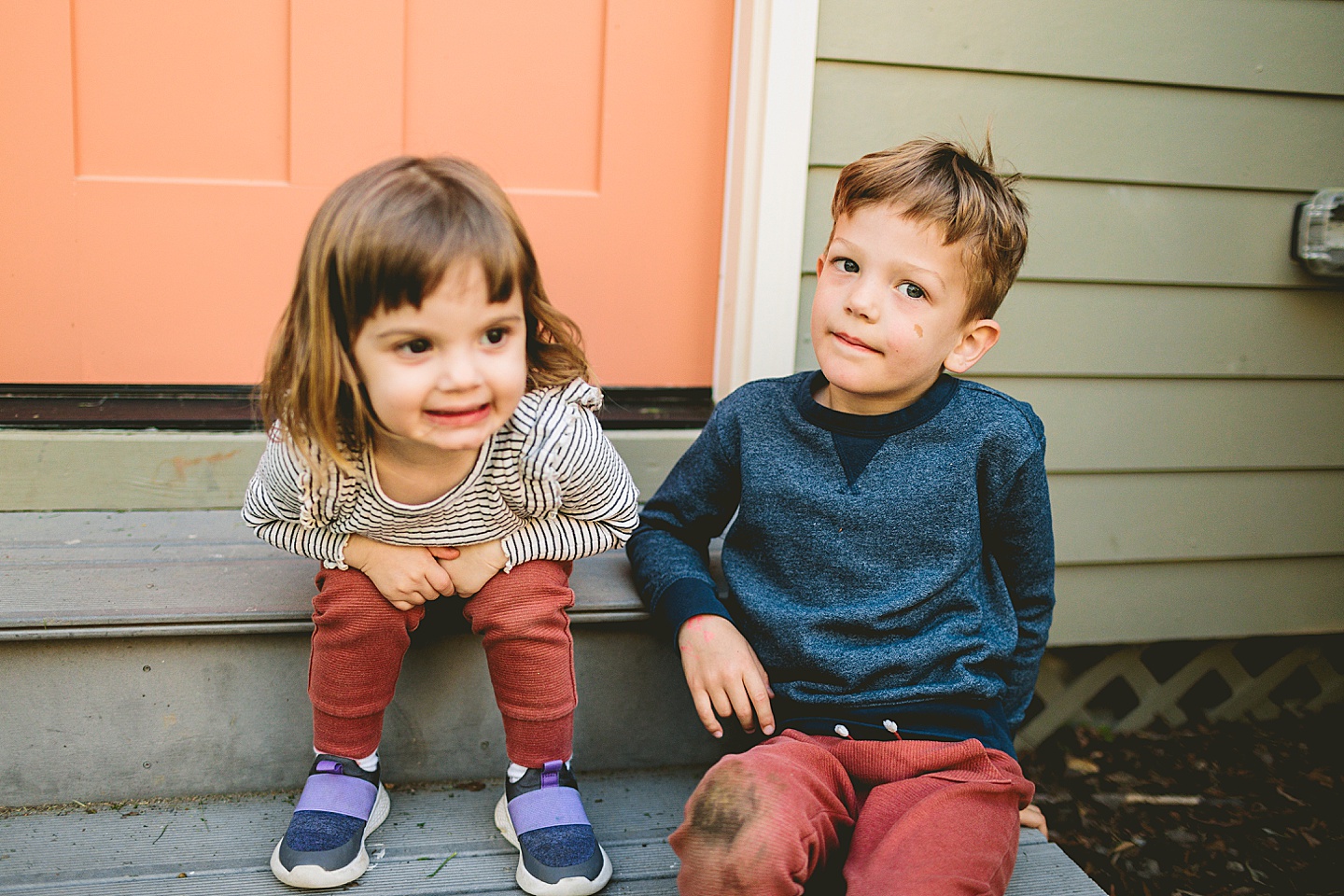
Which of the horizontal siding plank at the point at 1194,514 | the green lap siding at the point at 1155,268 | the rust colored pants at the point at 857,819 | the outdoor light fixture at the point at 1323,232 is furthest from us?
the horizontal siding plank at the point at 1194,514

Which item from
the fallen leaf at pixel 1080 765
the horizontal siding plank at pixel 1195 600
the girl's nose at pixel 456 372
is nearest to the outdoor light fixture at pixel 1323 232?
the horizontal siding plank at pixel 1195 600

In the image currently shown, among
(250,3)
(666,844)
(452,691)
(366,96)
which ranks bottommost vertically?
(666,844)

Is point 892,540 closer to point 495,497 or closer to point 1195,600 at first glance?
point 495,497

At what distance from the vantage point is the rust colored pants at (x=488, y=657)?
1.44 meters

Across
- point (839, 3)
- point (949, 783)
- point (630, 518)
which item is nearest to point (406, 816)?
point (630, 518)

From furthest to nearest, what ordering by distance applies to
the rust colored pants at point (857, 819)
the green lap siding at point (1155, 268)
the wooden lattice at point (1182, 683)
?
1. the wooden lattice at point (1182, 683)
2. the green lap siding at point (1155, 268)
3. the rust colored pants at point (857, 819)

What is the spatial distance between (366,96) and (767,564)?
3.88 feet

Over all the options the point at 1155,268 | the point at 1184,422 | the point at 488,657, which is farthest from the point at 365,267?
the point at 1184,422

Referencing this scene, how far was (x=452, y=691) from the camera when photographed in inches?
63.9

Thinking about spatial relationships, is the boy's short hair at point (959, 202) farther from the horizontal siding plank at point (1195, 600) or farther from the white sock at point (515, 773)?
the horizontal siding plank at point (1195, 600)

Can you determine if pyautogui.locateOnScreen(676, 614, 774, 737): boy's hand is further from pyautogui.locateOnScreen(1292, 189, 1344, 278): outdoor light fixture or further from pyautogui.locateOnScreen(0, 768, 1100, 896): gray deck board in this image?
pyautogui.locateOnScreen(1292, 189, 1344, 278): outdoor light fixture

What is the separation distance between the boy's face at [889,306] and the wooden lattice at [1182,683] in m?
1.29

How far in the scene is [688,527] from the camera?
65.7 inches

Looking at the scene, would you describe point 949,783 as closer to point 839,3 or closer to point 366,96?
point 839,3
